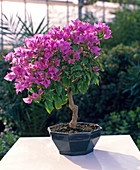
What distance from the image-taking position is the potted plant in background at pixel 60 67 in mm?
1248

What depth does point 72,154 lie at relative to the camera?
1404 millimetres

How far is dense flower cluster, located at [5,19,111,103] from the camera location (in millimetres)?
1242

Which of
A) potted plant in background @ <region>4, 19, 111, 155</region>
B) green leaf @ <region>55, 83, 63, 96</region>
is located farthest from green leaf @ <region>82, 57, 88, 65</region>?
green leaf @ <region>55, 83, 63, 96</region>

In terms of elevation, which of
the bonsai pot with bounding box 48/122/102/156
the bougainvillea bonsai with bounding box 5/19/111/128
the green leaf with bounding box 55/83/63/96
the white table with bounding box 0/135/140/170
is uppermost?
the bougainvillea bonsai with bounding box 5/19/111/128

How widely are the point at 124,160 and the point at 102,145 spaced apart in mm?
266

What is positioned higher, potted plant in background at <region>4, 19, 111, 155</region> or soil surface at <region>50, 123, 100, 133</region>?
potted plant in background at <region>4, 19, 111, 155</region>

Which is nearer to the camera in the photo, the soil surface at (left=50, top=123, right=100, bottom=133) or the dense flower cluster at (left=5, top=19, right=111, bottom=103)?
the dense flower cluster at (left=5, top=19, right=111, bottom=103)

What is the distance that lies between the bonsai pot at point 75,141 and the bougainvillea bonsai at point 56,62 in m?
0.16

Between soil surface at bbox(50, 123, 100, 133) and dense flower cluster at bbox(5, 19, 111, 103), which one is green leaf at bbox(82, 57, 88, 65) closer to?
dense flower cluster at bbox(5, 19, 111, 103)

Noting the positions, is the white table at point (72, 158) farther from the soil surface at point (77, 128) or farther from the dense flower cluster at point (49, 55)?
the dense flower cluster at point (49, 55)

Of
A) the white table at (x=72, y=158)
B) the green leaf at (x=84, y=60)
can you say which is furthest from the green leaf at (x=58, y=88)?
the white table at (x=72, y=158)

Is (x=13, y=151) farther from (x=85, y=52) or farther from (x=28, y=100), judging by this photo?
(x=85, y=52)

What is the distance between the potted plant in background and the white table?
0.24ft

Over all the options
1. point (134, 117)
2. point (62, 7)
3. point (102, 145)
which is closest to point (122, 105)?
point (134, 117)
